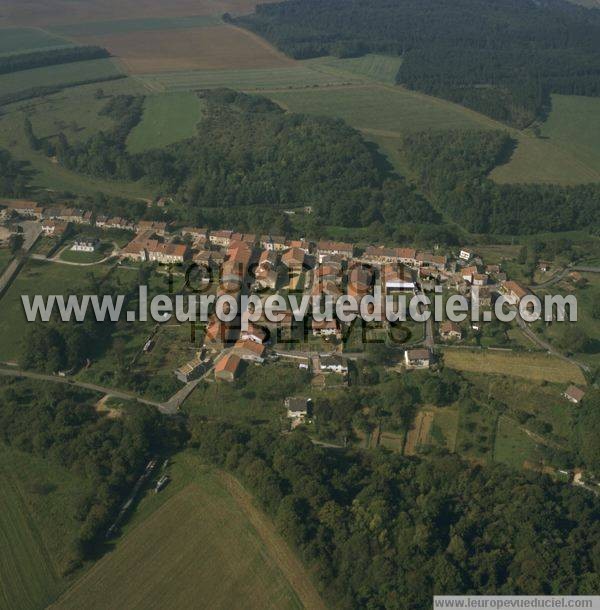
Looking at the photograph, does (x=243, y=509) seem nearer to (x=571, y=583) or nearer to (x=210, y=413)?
(x=210, y=413)

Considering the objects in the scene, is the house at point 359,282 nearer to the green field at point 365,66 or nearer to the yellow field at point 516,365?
the yellow field at point 516,365

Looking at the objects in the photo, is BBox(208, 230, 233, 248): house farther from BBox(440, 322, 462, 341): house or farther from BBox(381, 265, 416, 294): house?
BBox(440, 322, 462, 341): house

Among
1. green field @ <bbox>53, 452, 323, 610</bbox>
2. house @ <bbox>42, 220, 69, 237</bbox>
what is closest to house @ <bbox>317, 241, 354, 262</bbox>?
house @ <bbox>42, 220, 69, 237</bbox>

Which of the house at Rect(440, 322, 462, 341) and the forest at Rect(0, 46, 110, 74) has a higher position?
the forest at Rect(0, 46, 110, 74)

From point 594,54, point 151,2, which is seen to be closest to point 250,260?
point 594,54

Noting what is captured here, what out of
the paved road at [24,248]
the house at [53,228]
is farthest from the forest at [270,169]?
the paved road at [24,248]

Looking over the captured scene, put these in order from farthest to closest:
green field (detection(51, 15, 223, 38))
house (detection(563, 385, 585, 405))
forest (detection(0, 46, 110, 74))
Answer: green field (detection(51, 15, 223, 38)), forest (detection(0, 46, 110, 74)), house (detection(563, 385, 585, 405))
